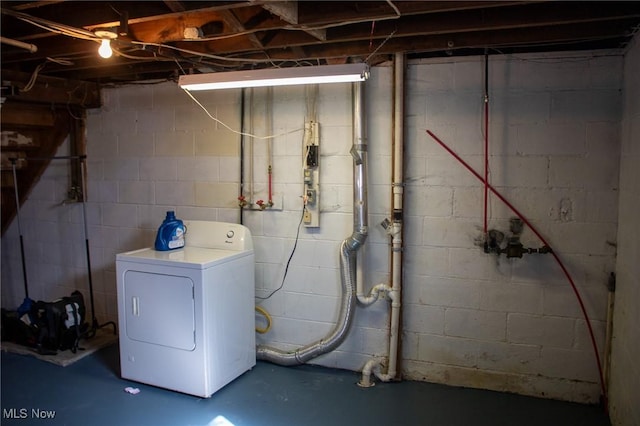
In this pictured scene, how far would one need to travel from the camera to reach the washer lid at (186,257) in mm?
3016

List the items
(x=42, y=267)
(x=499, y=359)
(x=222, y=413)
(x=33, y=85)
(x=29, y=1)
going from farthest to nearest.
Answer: (x=42, y=267), (x=33, y=85), (x=499, y=359), (x=222, y=413), (x=29, y=1)

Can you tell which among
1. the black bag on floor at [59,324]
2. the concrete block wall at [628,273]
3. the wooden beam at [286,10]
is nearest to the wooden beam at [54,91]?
the black bag on floor at [59,324]

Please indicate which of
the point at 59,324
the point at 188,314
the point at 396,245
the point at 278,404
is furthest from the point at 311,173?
the point at 59,324

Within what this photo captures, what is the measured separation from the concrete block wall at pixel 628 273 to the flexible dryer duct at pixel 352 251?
148 cm

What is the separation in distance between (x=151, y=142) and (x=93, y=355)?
1.75 meters

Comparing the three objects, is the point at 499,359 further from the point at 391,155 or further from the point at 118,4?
the point at 118,4

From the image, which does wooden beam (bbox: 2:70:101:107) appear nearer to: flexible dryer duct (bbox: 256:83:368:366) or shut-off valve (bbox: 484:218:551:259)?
flexible dryer duct (bbox: 256:83:368:366)

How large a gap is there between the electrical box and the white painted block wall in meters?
0.06

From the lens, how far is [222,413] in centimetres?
289

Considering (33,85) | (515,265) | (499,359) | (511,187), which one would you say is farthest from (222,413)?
(33,85)

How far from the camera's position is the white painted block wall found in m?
2.89

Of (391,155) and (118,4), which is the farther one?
(391,155)

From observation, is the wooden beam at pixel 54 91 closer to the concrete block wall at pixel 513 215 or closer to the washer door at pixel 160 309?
the washer door at pixel 160 309

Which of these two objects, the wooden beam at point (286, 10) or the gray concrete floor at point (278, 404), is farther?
the gray concrete floor at point (278, 404)
